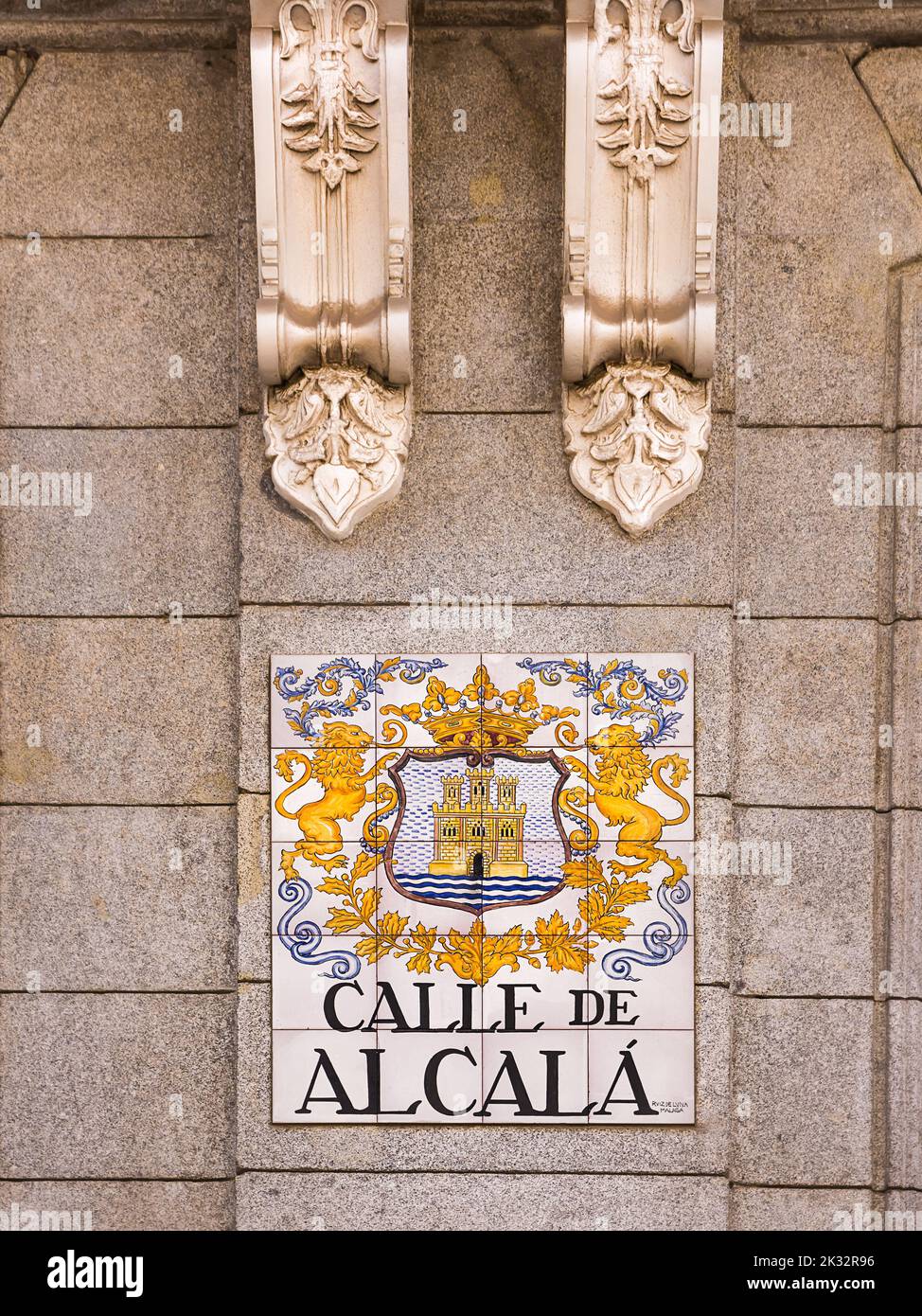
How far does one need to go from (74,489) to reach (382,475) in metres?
1.06

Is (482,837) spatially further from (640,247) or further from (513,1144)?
(640,247)

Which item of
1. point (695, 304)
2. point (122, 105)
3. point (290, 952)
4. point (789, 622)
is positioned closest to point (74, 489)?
point (122, 105)

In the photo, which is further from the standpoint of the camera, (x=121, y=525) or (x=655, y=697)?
(x=121, y=525)

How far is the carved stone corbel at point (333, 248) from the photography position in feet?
12.5

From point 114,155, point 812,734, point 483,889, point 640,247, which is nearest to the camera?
point 640,247

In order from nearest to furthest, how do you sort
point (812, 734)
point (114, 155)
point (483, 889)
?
point (483, 889) → point (812, 734) → point (114, 155)

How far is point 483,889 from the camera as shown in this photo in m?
4.03

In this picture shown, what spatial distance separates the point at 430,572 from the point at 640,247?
122cm

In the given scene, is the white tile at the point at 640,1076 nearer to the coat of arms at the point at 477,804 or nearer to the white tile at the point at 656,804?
the coat of arms at the point at 477,804

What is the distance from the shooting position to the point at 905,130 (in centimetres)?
420

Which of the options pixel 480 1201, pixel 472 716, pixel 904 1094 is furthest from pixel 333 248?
pixel 904 1094

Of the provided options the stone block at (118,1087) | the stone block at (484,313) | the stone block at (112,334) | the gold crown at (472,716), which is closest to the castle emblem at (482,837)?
the gold crown at (472,716)

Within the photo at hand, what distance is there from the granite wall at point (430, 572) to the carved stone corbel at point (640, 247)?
12 centimetres
